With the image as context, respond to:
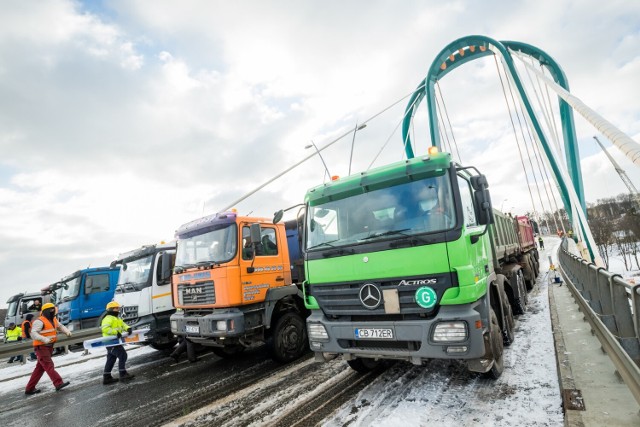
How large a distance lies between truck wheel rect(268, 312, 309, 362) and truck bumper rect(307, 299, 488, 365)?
90.1 inches

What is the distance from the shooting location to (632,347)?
3.31m

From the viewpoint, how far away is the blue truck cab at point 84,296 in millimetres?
12023

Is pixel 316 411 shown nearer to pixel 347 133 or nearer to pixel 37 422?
pixel 37 422

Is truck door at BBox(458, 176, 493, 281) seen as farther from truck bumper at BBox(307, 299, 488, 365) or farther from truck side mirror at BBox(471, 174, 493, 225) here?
truck bumper at BBox(307, 299, 488, 365)

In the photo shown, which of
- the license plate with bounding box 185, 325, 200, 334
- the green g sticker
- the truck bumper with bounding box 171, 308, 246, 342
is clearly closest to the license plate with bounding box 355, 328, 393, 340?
the green g sticker

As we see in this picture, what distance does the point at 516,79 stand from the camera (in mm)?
14898

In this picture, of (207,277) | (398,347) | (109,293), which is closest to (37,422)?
(207,277)

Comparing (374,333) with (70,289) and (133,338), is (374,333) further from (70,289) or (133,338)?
(70,289)

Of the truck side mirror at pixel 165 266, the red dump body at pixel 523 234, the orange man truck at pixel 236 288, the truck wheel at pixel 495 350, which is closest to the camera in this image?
the truck wheel at pixel 495 350

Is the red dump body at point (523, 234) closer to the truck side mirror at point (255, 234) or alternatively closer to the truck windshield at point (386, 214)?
the truck windshield at point (386, 214)

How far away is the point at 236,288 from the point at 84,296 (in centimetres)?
989

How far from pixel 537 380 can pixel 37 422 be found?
6708 millimetres

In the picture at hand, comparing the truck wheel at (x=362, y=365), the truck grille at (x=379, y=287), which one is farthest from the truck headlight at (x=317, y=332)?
the truck wheel at (x=362, y=365)

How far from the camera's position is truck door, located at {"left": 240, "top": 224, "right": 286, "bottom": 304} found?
589cm
